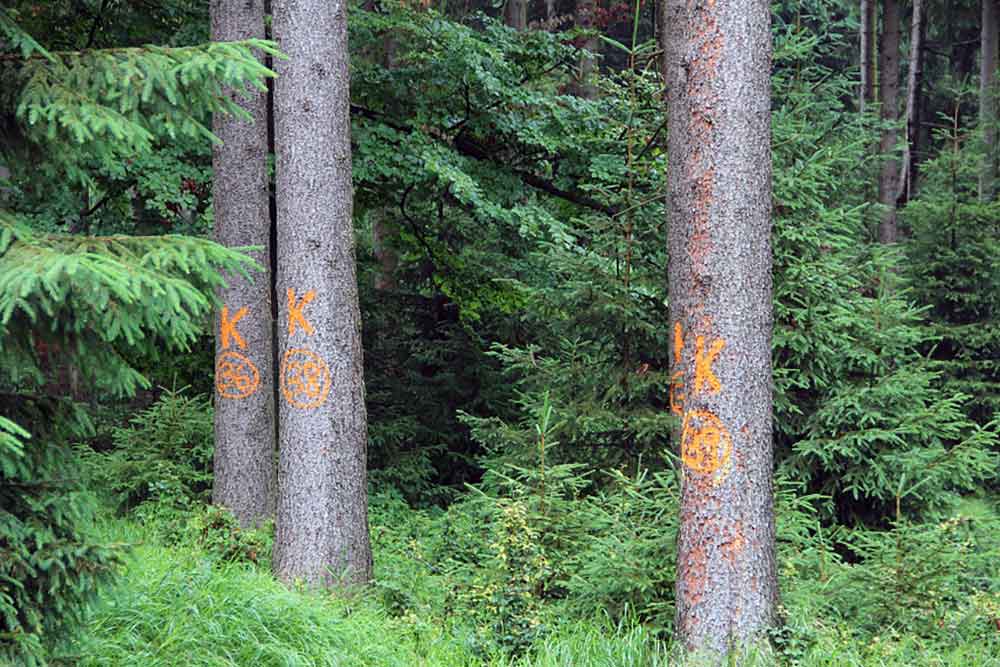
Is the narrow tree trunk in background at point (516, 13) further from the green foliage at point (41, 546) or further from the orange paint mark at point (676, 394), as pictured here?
the green foliage at point (41, 546)

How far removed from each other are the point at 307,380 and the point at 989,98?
1759cm

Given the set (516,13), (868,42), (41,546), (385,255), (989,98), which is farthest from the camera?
(868,42)

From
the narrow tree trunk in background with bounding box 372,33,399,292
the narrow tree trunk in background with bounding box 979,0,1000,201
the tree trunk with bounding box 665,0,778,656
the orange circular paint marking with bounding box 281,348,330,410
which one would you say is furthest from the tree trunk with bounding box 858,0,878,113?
the orange circular paint marking with bounding box 281,348,330,410

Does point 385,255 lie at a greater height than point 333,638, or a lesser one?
greater

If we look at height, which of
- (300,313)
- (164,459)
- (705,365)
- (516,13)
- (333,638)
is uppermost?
(516,13)

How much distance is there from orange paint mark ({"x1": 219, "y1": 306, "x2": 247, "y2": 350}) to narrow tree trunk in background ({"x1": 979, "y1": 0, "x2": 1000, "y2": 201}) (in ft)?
45.9

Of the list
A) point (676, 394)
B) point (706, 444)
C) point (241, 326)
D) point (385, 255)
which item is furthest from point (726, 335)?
point (385, 255)

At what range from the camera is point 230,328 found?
27.9ft

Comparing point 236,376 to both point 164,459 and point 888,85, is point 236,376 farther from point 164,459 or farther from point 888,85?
point 888,85

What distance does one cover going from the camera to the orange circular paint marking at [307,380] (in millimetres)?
6918

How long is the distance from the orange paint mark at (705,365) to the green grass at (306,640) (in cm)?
147

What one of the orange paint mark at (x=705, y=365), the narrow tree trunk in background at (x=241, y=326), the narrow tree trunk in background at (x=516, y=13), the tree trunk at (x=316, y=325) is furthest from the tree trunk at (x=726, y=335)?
the narrow tree trunk in background at (x=516, y=13)

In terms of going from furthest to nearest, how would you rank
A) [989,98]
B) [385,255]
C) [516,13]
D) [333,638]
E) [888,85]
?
1. [989,98]
2. [516,13]
3. [888,85]
4. [385,255]
5. [333,638]

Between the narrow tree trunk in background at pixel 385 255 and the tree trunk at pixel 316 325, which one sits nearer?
the tree trunk at pixel 316 325
